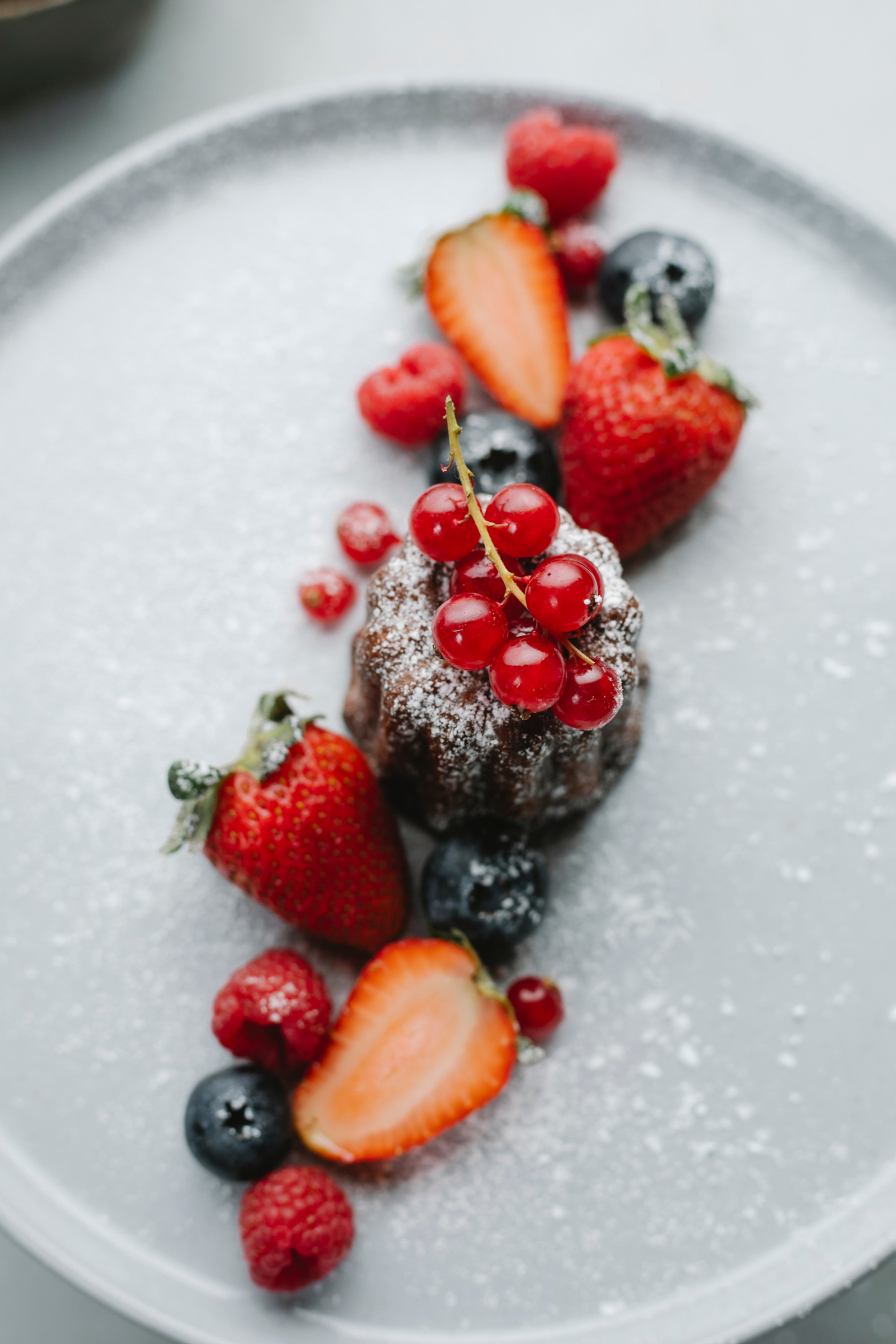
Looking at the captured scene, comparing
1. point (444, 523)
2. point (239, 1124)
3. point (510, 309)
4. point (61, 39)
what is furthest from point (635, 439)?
point (61, 39)

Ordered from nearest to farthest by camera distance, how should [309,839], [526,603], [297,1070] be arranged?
[526,603] → [309,839] → [297,1070]

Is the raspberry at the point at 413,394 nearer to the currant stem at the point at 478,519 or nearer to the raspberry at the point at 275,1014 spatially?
the currant stem at the point at 478,519

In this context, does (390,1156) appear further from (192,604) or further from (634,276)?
(634,276)

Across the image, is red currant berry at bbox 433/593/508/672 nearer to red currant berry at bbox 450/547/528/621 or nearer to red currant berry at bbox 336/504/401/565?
red currant berry at bbox 450/547/528/621

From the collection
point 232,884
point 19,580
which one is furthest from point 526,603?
point 19,580

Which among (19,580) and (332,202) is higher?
(332,202)

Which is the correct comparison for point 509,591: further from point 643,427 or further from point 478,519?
point 643,427
